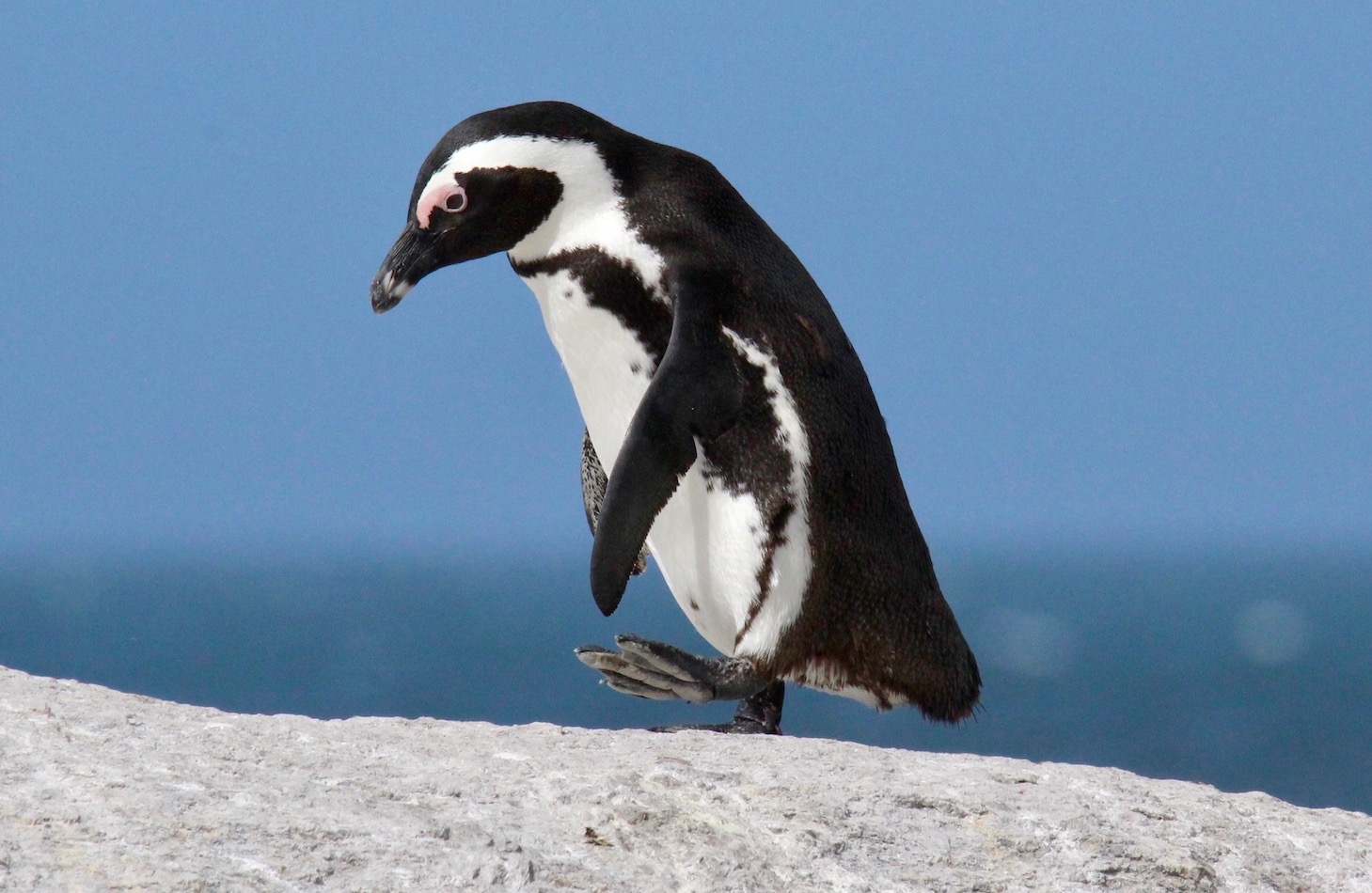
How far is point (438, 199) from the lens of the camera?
9.12 feet

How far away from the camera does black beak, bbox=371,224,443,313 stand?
9.35ft

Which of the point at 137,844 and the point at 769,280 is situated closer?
the point at 137,844

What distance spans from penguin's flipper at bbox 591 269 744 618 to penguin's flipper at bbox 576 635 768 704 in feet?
0.30

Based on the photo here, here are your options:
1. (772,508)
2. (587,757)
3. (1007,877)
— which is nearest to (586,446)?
(772,508)

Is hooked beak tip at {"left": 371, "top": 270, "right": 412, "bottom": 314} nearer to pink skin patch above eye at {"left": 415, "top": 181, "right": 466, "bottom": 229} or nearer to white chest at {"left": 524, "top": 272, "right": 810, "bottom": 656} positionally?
pink skin patch above eye at {"left": 415, "top": 181, "right": 466, "bottom": 229}

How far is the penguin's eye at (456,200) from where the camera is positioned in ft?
9.08

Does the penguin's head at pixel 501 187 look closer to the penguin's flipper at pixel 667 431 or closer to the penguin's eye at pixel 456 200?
the penguin's eye at pixel 456 200

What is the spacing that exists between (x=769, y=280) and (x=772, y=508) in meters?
0.46

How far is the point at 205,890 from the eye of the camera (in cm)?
157

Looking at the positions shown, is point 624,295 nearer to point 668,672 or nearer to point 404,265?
point 404,265

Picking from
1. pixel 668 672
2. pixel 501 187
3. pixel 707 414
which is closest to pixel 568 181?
pixel 501 187

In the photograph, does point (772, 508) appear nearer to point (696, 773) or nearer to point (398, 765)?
point (696, 773)

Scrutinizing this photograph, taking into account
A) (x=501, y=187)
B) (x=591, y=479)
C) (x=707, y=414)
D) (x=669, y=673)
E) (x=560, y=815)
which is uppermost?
(x=501, y=187)

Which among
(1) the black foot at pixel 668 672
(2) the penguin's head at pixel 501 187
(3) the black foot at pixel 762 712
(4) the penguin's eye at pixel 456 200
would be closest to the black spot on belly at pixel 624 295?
(2) the penguin's head at pixel 501 187
